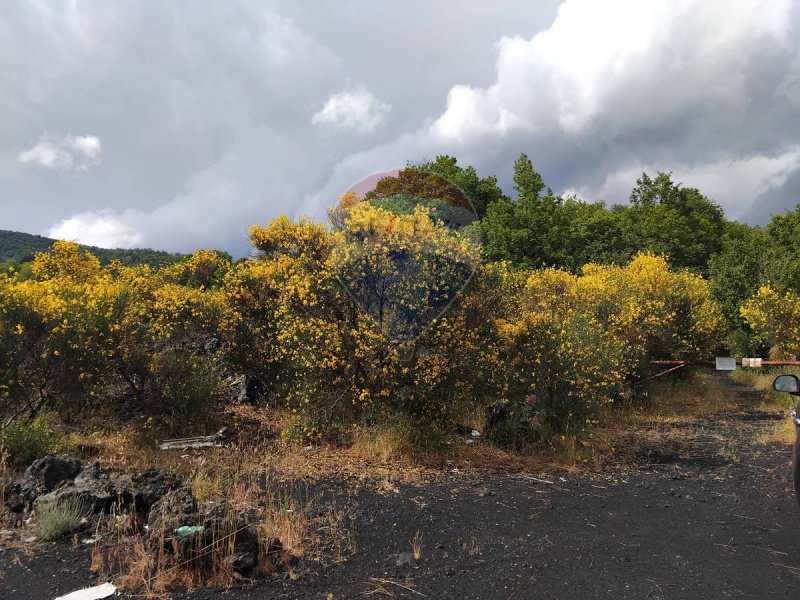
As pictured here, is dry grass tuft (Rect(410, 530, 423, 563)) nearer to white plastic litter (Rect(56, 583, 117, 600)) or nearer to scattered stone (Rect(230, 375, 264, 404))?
white plastic litter (Rect(56, 583, 117, 600))

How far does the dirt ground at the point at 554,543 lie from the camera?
3.64 meters

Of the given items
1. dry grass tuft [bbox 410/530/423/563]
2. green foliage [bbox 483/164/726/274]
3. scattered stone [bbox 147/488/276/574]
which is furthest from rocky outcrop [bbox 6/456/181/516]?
green foliage [bbox 483/164/726/274]

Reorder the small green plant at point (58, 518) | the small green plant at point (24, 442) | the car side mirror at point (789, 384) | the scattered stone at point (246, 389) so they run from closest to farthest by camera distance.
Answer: the car side mirror at point (789, 384) < the small green plant at point (58, 518) < the small green plant at point (24, 442) < the scattered stone at point (246, 389)

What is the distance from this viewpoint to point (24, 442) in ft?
20.9

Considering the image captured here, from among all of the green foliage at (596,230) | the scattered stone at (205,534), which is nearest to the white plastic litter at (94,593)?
the scattered stone at (205,534)

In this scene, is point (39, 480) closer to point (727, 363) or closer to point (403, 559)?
point (403, 559)

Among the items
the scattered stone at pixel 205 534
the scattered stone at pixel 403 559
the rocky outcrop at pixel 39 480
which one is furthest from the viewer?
the rocky outcrop at pixel 39 480

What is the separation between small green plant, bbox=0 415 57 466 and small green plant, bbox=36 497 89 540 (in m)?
2.15

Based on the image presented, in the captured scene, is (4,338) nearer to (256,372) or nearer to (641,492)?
(256,372)

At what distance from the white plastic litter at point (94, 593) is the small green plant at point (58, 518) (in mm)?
1027

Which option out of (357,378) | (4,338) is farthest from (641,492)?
(4,338)

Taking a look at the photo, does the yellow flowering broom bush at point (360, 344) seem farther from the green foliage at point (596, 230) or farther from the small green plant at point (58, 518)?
the green foliage at point (596, 230)

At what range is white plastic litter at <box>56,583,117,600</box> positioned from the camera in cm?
342

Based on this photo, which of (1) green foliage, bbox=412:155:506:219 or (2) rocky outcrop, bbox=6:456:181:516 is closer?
(2) rocky outcrop, bbox=6:456:181:516
